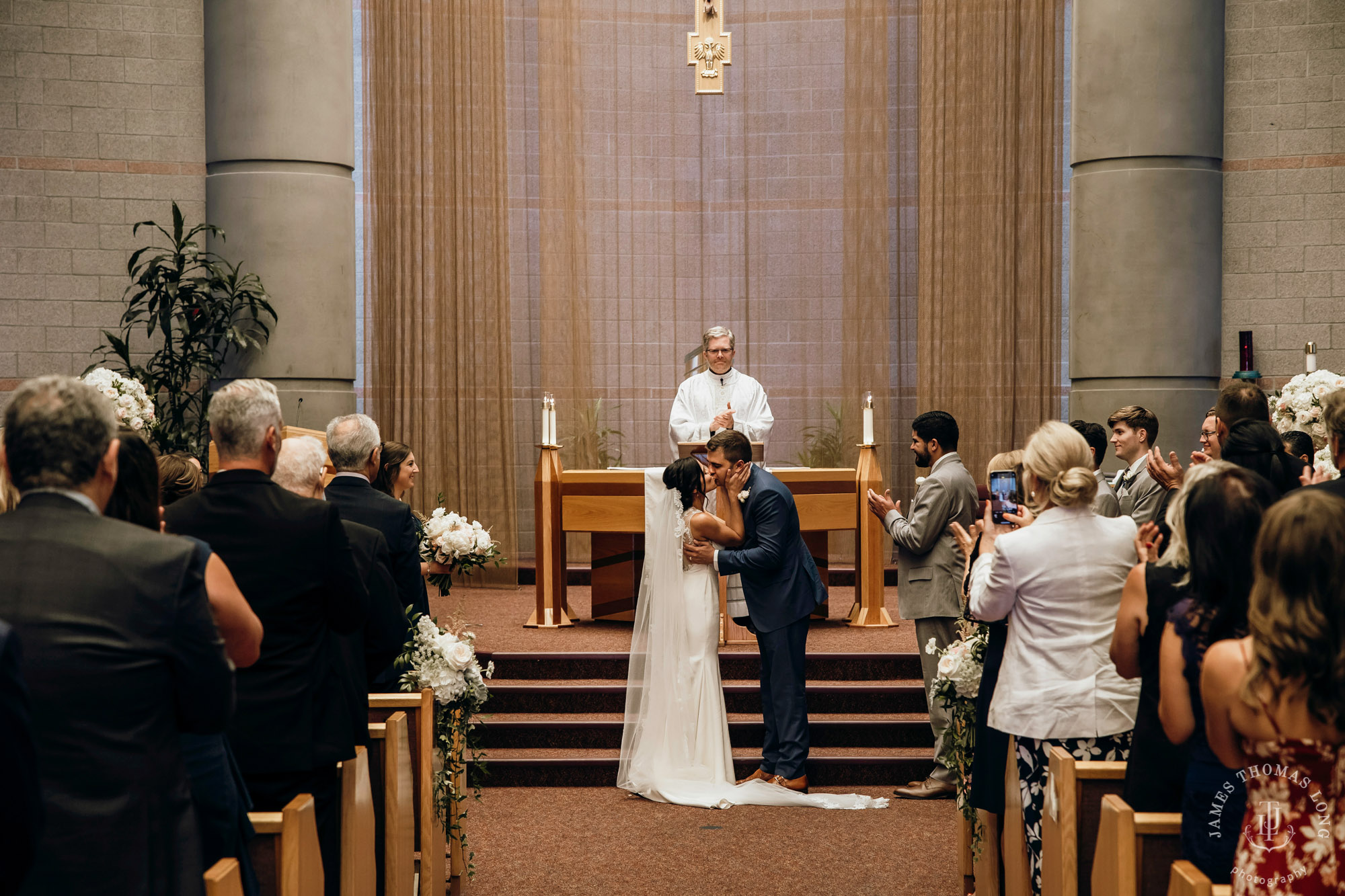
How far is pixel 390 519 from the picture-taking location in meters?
3.92

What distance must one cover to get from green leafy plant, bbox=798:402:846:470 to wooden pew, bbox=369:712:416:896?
19.7 feet

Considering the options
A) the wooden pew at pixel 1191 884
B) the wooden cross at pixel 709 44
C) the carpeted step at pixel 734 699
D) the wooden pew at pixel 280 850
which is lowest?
the carpeted step at pixel 734 699

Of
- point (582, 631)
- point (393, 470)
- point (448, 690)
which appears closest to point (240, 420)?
point (448, 690)

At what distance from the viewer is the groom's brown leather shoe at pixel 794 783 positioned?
18.2 feet

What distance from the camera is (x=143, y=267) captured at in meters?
8.14

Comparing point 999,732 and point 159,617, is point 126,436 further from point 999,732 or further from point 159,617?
point 999,732

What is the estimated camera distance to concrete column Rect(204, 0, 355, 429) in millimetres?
7984

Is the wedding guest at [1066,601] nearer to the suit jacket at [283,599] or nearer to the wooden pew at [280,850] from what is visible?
the suit jacket at [283,599]

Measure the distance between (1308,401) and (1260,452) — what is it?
2687 mm

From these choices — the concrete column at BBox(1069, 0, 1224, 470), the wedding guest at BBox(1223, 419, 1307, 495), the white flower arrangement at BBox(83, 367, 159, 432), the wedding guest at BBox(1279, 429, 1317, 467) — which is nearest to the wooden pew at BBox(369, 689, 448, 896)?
the wedding guest at BBox(1223, 419, 1307, 495)

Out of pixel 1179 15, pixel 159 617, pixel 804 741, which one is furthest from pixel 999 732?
pixel 1179 15

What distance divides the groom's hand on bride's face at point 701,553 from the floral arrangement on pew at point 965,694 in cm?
152

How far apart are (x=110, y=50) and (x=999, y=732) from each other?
7.15 m

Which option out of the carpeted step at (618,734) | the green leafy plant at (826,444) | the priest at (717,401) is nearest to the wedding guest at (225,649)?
the carpeted step at (618,734)
